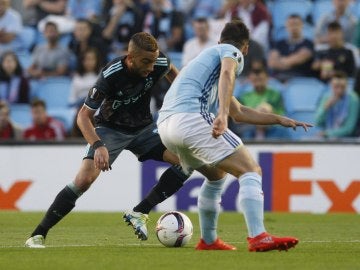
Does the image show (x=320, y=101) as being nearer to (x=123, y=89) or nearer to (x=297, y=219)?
(x=297, y=219)

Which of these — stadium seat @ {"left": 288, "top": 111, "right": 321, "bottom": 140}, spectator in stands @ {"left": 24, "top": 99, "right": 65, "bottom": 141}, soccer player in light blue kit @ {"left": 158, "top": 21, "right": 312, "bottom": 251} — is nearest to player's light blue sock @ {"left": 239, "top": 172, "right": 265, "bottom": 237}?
soccer player in light blue kit @ {"left": 158, "top": 21, "right": 312, "bottom": 251}

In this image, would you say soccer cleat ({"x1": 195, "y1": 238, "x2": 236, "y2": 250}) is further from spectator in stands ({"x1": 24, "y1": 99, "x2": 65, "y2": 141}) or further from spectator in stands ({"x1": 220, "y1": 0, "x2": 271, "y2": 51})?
spectator in stands ({"x1": 220, "y1": 0, "x2": 271, "y2": 51})

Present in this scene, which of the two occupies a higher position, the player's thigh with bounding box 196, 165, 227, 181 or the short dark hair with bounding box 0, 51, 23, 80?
the player's thigh with bounding box 196, 165, 227, 181

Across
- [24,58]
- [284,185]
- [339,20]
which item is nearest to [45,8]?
[24,58]

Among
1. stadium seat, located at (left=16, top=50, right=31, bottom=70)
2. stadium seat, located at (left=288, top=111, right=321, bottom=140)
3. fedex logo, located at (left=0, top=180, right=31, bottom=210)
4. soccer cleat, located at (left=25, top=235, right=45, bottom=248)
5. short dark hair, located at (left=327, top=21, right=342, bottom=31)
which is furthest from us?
stadium seat, located at (left=16, top=50, right=31, bottom=70)

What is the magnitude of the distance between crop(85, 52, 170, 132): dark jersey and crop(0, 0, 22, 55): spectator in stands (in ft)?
29.7

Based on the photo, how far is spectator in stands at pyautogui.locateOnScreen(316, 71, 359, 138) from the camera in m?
15.5

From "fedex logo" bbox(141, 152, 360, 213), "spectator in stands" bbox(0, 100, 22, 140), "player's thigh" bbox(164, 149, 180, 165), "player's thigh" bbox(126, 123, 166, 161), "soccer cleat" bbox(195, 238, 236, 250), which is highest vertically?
"player's thigh" bbox(126, 123, 166, 161)

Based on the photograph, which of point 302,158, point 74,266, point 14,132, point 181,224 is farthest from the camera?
point 14,132

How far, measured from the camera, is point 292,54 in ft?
55.1

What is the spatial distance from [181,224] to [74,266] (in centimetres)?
190

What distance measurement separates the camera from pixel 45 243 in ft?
29.8

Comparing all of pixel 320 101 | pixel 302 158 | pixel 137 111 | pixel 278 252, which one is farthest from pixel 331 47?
pixel 278 252

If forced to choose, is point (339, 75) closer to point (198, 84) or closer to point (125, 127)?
point (125, 127)
